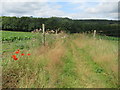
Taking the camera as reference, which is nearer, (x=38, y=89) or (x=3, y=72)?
(x=38, y=89)

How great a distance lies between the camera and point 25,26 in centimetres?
1864

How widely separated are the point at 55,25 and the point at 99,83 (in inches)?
507

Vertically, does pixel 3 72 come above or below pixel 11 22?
below

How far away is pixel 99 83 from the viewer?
2.86m

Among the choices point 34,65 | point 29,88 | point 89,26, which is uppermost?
point 89,26

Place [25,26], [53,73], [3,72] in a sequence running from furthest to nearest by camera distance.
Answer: [25,26] < [53,73] < [3,72]

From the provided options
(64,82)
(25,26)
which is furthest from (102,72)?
(25,26)

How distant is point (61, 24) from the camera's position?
46.2ft

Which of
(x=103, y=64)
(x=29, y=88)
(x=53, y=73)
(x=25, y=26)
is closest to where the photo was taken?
(x=29, y=88)

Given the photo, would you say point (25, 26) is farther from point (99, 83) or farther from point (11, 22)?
point (99, 83)

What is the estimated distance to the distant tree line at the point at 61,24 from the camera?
14.3 meters

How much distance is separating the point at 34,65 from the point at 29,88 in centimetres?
90

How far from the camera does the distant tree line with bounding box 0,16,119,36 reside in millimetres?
14327

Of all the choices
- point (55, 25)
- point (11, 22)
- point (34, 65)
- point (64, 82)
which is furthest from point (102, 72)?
point (11, 22)
